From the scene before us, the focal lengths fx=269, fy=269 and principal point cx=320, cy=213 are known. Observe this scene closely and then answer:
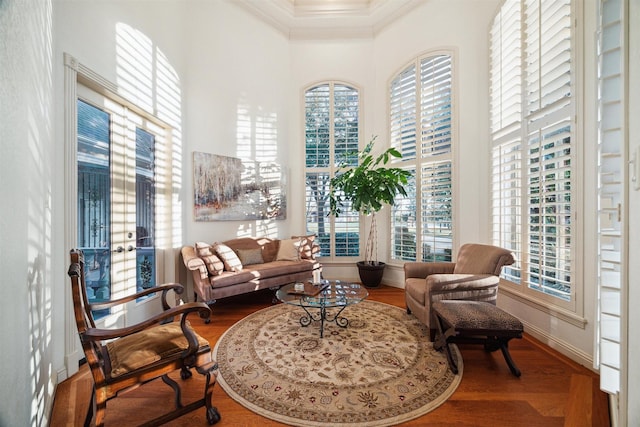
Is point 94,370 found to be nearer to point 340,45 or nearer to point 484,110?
point 484,110

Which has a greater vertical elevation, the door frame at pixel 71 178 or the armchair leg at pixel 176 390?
the door frame at pixel 71 178

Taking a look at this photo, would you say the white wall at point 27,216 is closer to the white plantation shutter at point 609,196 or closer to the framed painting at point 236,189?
the framed painting at point 236,189

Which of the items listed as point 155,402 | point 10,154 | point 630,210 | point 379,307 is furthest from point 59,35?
point 379,307

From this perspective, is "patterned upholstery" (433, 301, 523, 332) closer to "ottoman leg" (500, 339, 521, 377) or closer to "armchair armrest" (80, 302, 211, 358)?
"ottoman leg" (500, 339, 521, 377)

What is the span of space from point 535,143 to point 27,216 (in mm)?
3866

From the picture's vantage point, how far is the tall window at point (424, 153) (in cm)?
394

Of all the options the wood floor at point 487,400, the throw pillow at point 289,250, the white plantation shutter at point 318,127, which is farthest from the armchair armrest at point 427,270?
the white plantation shutter at point 318,127

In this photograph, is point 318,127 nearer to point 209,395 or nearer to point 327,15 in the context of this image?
point 327,15

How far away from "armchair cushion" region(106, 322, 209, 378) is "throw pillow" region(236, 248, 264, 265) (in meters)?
2.24

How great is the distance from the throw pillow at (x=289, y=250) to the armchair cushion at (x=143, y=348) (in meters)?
2.66

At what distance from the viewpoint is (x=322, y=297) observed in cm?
263

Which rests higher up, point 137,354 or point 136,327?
point 136,327

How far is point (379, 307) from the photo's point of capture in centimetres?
348

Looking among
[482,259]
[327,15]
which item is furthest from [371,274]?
[327,15]
